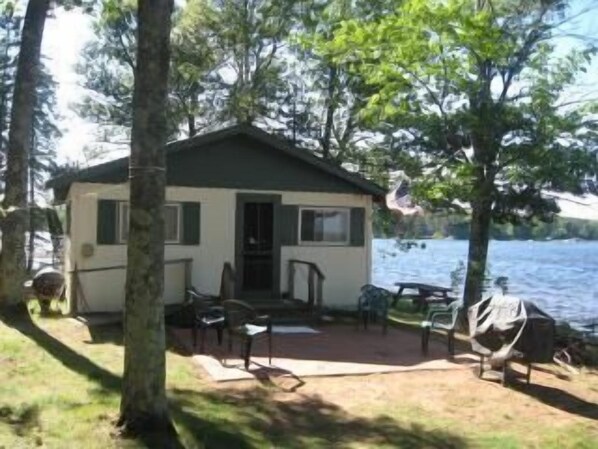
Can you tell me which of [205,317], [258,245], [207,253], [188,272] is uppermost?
[258,245]

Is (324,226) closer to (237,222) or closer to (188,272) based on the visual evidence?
(237,222)

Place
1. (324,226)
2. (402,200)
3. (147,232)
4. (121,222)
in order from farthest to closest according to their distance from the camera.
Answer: (402,200), (324,226), (121,222), (147,232)

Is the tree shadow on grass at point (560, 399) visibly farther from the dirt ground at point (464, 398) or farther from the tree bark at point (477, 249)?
the tree bark at point (477, 249)

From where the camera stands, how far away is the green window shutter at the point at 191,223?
1377 cm

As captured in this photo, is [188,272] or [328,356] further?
[188,272]

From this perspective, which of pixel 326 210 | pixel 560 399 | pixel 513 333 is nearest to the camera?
pixel 560 399

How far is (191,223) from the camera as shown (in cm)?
1379

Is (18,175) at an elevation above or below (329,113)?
below

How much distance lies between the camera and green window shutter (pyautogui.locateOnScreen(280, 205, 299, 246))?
47.0ft

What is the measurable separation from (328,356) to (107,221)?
5.20m

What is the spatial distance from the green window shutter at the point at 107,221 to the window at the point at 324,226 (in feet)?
11.5

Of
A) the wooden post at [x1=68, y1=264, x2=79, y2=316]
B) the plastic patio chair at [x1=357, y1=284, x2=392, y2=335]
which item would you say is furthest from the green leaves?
the wooden post at [x1=68, y1=264, x2=79, y2=316]

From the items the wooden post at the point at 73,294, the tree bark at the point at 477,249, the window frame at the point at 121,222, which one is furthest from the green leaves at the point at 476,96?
the wooden post at the point at 73,294

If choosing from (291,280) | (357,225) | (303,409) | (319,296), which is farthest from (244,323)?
(357,225)
